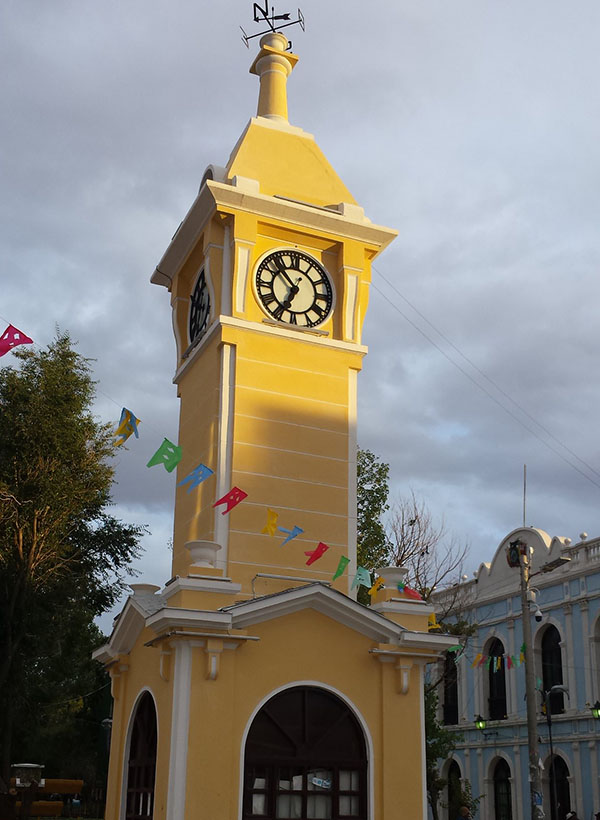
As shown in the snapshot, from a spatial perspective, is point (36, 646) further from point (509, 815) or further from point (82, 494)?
point (509, 815)

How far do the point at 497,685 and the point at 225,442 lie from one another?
27.6 metres

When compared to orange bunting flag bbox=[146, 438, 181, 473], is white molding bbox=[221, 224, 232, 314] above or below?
above

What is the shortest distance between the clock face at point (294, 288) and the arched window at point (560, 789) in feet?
76.4

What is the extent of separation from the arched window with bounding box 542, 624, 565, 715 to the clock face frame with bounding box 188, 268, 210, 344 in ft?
77.4

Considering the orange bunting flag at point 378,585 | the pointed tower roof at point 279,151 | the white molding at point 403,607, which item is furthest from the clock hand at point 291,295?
the white molding at point 403,607

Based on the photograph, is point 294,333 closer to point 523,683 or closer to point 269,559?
point 269,559

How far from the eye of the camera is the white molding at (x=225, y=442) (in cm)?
1739

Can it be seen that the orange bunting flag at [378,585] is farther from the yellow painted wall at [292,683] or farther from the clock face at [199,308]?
the clock face at [199,308]

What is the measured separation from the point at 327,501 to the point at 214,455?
2.38 m

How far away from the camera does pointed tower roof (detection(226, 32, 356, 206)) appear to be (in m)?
20.8

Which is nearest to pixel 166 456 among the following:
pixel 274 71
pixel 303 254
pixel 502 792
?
pixel 303 254

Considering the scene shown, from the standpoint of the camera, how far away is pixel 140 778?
52.9ft

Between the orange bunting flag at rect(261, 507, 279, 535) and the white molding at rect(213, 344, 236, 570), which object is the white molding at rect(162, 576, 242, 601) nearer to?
the white molding at rect(213, 344, 236, 570)

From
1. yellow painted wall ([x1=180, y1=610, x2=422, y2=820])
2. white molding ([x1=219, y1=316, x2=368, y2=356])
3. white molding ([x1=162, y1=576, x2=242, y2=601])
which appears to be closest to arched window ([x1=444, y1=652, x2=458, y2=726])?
white molding ([x1=219, y1=316, x2=368, y2=356])
